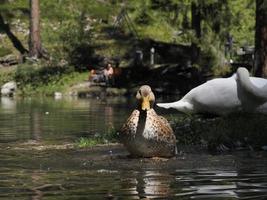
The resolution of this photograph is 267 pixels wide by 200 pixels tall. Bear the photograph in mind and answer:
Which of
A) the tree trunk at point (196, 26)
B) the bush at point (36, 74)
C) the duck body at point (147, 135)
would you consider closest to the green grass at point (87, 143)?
the duck body at point (147, 135)

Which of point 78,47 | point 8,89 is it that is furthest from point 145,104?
point 78,47

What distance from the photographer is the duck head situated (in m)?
11.8

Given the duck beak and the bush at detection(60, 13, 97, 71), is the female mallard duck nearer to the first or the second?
the duck beak

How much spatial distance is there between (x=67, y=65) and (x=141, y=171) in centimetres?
3980

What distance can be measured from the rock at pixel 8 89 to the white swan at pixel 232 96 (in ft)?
111

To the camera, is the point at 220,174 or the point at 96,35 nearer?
the point at 220,174

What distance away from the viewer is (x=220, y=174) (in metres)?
10.6

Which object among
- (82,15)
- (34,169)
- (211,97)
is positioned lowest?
(34,169)

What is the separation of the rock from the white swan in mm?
33959

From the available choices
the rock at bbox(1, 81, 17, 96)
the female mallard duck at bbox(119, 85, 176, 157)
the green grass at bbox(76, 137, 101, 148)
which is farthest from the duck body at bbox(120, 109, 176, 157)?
the rock at bbox(1, 81, 17, 96)

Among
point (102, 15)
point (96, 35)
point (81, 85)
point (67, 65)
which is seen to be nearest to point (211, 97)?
point (81, 85)

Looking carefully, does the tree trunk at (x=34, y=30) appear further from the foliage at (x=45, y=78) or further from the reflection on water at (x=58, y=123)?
the reflection on water at (x=58, y=123)

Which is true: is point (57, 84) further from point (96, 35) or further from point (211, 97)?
point (211, 97)

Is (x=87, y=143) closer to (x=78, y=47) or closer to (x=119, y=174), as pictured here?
(x=119, y=174)
